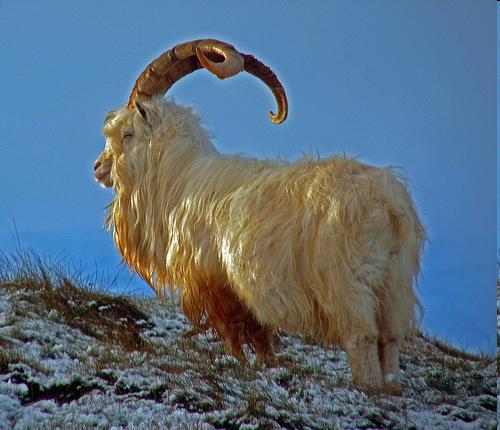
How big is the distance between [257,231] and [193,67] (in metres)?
0.83

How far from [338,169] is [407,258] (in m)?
0.34

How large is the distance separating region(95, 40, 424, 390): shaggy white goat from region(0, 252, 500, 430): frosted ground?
144 mm

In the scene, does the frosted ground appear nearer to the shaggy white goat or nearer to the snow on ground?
the snow on ground

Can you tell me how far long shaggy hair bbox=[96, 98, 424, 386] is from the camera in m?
2.72

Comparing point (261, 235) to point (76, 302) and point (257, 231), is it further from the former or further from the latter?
point (76, 302)

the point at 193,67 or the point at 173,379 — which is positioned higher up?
the point at 193,67

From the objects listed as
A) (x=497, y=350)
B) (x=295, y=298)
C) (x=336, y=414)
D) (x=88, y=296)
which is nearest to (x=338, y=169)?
(x=295, y=298)

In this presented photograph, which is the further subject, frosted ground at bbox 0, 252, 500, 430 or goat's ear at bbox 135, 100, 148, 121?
goat's ear at bbox 135, 100, 148, 121

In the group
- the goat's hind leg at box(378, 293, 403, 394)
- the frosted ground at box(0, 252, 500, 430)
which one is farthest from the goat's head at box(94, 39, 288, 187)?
the goat's hind leg at box(378, 293, 403, 394)

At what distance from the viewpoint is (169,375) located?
2.84 metres

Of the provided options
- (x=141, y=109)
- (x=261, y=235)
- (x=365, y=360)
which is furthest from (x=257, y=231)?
(x=141, y=109)

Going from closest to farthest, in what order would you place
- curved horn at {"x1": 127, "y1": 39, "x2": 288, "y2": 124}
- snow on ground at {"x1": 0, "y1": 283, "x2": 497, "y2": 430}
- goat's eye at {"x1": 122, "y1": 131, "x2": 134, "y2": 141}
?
snow on ground at {"x1": 0, "y1": 283, "x2": 497, "y2": 430} → curved horn at {"x1": 127, "y1": 39, "x2": 288, "y2": 124} → goat's eye at {"x1": 122, "y1": 131, "x2": 134, "y2": 141}

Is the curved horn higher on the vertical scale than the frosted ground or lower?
higher

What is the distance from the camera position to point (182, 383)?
279cm
